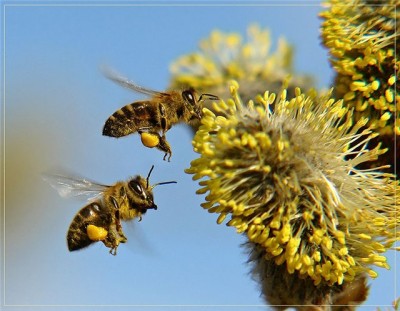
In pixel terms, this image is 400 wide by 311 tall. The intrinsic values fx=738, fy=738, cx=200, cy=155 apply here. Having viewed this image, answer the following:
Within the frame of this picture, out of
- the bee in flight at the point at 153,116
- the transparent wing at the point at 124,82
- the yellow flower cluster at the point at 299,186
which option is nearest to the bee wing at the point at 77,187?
the bee in flight at the point at 153,116

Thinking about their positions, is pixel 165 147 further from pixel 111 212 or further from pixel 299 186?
pixel 299 186

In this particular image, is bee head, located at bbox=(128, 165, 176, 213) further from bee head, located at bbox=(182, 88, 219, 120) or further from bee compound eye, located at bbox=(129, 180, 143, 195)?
bee head, located at bbox=(182, 88, 219, 120)

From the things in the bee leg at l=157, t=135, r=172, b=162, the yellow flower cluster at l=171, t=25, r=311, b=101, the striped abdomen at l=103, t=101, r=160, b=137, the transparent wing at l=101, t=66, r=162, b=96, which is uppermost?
the yellow flower cluster at l=171, t=25, r=311, b=101

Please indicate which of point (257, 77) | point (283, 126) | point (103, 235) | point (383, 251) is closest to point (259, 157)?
point (283, 126)

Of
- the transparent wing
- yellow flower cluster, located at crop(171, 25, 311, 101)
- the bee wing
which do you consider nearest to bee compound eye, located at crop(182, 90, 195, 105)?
the transparent wing

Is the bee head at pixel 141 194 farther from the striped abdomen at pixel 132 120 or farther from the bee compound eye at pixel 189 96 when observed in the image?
the bee compound eye at pixel 189 96

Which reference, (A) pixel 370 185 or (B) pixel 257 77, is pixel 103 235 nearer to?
(A) pixel 370 185
